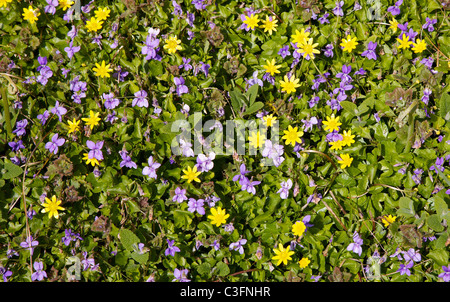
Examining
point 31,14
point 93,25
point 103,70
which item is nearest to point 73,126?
point 103,70

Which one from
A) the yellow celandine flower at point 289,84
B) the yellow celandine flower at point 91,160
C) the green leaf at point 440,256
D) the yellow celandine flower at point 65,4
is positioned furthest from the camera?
the yellow celandine flower at point 65,4

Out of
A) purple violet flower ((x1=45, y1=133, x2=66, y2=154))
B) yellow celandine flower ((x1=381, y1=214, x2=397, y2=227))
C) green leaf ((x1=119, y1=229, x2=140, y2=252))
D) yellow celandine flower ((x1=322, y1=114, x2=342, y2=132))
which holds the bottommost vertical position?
green leaf ((x1=119, y1=229, x2=140, y2=252))

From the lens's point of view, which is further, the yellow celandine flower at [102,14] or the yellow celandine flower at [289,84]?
the yellow celandine flower at [102,14]

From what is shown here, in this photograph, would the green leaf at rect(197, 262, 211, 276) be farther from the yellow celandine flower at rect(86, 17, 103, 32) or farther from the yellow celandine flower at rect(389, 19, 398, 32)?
the yellow celandine flower at rect(389, 19, 398, 32)

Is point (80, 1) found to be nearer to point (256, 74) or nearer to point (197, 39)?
point (197, 39)

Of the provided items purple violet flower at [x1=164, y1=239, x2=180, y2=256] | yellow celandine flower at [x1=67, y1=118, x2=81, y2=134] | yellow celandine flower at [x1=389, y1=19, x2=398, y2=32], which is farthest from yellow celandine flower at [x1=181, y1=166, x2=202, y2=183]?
yellow celandine flower at [x1=389, y1=19, x2=398, y2=32]

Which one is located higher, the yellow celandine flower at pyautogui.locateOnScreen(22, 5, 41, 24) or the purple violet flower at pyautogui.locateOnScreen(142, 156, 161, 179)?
the yellow celandine flower at pyautogui.locateOnScreen(22, 5, 41, 24)

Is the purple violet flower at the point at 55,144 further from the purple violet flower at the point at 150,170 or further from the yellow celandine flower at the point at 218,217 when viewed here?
the yellow celandine flower at the point at 218,217

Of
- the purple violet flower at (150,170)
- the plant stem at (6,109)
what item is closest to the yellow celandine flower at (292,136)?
the purple violet flower at (150,170)

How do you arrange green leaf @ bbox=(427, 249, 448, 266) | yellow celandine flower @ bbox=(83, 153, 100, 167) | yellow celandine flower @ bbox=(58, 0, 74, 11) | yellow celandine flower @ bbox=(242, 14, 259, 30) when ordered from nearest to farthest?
1. green leaf @ bbox=(427, 249, 448, 266)
2. yellow celandine flower @ bbox=(83, 153, 100, 167)
3. yellow celandine flower @ bbox=(242, 14, 259, 30)
4. yellow celandine flower @ bbox=(58, 0, 74, 11)

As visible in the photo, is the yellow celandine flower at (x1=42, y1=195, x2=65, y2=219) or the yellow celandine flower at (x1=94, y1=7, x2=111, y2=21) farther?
the yellow celandine flower at (x1=94, y1=7, x2=111, y2=21)

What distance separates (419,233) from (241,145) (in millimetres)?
1194

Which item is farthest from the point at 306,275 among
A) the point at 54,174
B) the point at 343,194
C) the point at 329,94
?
the point at 54,174

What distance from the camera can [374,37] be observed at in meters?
2.93
